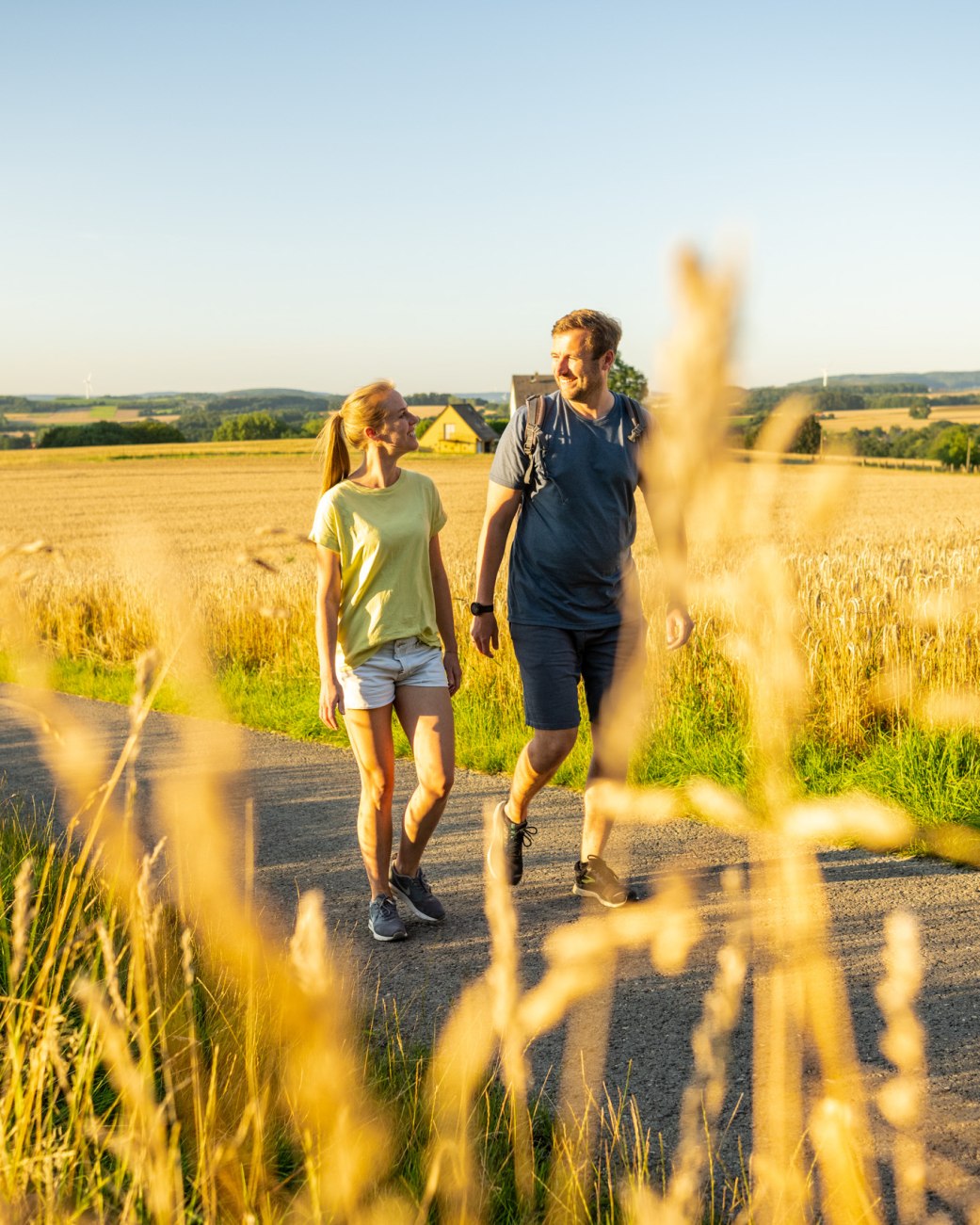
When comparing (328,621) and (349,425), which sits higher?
(349,425)

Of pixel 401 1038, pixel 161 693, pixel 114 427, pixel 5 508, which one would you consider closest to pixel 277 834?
pixel 401 1038

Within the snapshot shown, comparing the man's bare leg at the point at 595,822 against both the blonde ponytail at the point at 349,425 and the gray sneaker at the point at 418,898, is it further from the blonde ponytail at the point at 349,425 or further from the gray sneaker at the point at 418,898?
the blonde ponytail at the point at 349,425

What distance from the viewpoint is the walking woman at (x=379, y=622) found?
4227 millimetres

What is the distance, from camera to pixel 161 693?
374 inches

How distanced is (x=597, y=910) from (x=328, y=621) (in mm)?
1526

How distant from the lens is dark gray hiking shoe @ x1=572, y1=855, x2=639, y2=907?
4.51m

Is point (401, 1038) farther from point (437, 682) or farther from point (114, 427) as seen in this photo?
point (114, 427)

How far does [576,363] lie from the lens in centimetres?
407

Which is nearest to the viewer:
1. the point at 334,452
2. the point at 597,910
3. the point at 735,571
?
the point at 735,571

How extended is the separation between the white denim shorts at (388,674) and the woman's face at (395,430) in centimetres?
70

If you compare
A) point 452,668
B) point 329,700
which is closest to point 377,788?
point 329,700

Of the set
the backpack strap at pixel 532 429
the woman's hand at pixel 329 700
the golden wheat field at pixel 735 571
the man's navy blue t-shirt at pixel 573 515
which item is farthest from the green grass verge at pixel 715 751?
the backpack strap at pixel 532 429

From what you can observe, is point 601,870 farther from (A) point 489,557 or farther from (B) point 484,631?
(A) point 489,557

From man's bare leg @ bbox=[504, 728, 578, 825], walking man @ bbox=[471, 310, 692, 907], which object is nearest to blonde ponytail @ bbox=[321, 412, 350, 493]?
walking man @ bbox=[471, 310, 692, 907]
